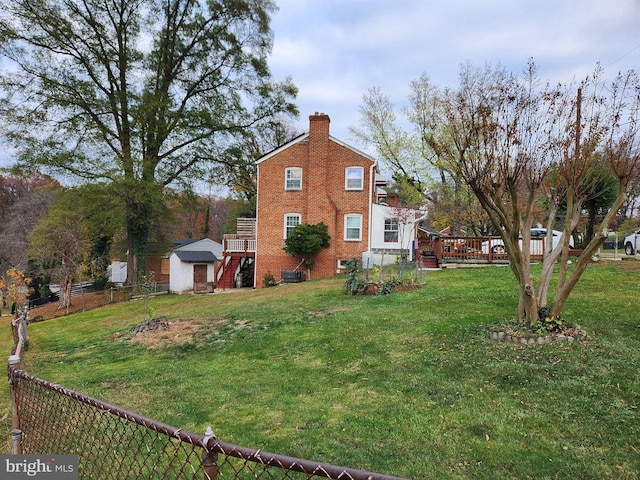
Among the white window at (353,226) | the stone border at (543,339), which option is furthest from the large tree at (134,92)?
the stone border at (543,339)

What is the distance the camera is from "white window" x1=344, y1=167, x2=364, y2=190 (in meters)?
19.2

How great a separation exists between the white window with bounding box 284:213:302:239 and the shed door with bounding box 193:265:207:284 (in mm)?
6572

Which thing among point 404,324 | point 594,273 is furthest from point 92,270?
point 594,273

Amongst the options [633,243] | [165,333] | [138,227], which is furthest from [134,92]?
[633,243]

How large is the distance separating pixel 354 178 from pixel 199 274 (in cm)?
1113

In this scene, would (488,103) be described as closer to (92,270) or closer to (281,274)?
(281,274)

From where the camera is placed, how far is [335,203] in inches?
763

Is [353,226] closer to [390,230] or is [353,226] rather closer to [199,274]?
[390,230]

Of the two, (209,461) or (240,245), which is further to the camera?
(240,245)

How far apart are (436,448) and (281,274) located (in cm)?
1651

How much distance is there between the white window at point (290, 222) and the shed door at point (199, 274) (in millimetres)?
6572

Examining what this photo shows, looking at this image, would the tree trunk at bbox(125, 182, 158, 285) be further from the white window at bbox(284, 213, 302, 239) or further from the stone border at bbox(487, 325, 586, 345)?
the stone border at bbox(487, 325, 586, 345)

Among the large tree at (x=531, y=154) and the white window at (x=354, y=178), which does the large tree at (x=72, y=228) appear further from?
the large tree at (x=531, y=154)

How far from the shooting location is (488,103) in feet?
18.5
